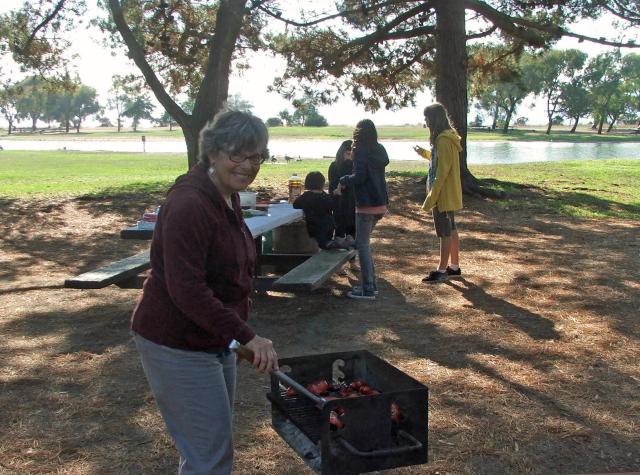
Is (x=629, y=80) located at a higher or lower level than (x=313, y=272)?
higher

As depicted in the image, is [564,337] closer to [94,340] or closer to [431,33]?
[94,340]

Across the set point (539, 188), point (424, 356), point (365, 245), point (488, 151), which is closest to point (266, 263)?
point (365, 245)

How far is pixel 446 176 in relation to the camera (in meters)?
7.25

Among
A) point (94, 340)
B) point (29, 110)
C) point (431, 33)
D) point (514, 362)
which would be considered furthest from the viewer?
point (29, 110)

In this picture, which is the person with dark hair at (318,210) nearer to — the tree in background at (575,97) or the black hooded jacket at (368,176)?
the black hooded jacket at (368,176)

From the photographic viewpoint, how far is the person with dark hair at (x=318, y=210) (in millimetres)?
7312

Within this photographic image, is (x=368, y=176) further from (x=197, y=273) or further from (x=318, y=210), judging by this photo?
(x=197, y=273)

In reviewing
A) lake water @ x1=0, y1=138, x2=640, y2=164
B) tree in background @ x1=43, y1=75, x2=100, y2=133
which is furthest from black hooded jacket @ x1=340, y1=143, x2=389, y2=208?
tree in background @ x1=43, y1=75, x2=100, y2=133

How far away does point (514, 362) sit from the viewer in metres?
5.12

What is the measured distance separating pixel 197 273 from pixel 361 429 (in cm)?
78

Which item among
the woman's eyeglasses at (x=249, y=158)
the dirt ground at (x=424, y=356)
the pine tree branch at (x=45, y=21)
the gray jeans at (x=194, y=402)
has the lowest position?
the dirt ground at (x=424, y=356)

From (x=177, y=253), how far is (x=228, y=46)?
11.7 metres

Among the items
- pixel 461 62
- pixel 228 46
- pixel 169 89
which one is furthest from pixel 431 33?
pixel 169 89

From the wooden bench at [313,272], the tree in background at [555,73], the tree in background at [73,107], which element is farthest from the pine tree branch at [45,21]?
the tree in background at [73,107]
